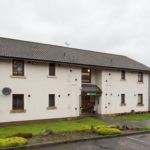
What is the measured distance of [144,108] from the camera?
30922mm

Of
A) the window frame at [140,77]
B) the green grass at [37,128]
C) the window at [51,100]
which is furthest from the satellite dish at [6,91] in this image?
the window frame at [140,77]

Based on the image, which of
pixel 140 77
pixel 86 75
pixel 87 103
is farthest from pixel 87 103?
pixel 140 77

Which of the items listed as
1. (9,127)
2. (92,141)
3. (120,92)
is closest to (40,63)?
(9,127)

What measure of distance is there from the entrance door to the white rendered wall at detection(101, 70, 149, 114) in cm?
134

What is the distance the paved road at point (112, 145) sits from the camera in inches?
501

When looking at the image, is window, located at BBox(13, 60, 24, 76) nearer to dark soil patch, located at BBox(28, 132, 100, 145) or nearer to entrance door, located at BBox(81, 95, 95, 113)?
dark soil patch, located at BBox(28, 132, 100, 145)

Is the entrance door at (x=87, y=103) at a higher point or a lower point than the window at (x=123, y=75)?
lower

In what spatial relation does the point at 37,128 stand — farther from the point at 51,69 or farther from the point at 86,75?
the point at 86,75

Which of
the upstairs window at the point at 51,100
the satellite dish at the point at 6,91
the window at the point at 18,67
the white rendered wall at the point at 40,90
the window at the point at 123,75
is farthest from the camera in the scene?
the window at the point at 123,75

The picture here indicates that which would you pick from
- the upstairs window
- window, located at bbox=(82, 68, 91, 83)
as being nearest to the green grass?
the upstairs window

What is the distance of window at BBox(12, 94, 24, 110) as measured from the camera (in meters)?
19.8

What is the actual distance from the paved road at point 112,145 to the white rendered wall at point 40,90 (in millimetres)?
8217

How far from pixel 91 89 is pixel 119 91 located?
4.66 meters

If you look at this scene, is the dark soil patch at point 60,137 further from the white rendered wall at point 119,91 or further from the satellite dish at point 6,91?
the white rendered wall at point 119,91
